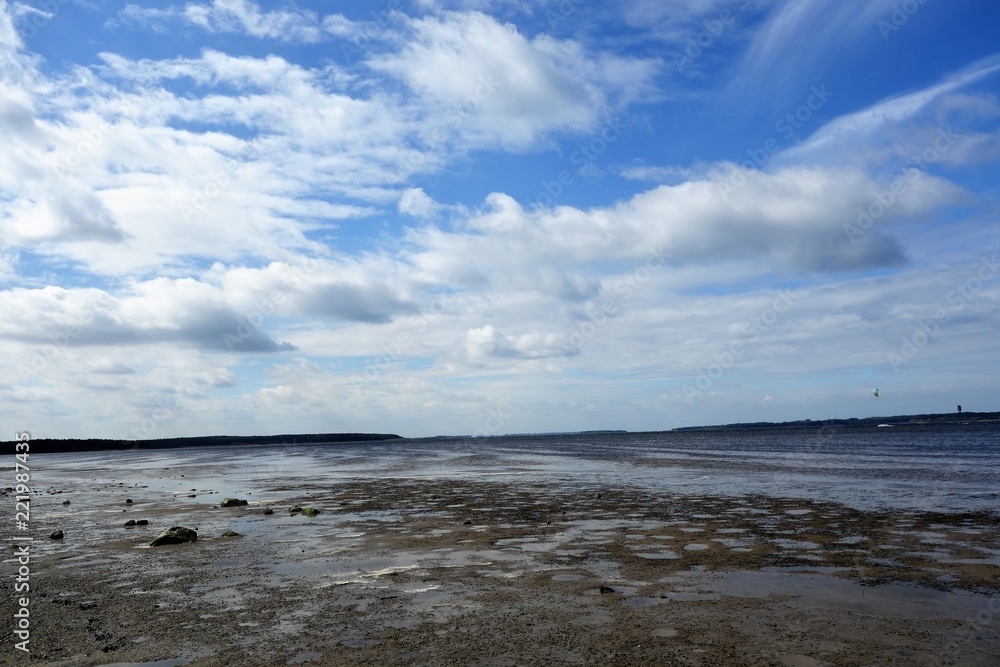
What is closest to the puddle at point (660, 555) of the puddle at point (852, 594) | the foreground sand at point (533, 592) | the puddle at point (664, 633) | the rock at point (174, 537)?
the foreground sand at point (533, 592)

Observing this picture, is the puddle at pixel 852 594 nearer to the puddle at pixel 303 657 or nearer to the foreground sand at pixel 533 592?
the foreground sand at pixel 533 592

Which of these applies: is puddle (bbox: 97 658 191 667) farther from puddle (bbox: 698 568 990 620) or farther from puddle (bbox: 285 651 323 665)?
puddle (bbox: 698 568 990 620)

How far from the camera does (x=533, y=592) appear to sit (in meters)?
12.3

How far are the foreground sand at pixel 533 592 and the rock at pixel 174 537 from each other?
24.5 inches

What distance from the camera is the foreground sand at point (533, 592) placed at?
30.1 feet

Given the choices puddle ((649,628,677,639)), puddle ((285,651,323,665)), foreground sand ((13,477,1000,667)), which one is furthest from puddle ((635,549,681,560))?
puddle ((285,651,323,665))

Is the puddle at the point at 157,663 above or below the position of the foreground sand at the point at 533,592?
above

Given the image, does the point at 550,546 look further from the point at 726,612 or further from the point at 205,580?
the point at 205,580

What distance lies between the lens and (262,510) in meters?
27.3

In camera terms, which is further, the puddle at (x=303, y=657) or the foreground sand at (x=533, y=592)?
the foreground sand at (x=533, y=592)

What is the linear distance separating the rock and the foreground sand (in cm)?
62

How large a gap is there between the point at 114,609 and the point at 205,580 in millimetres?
2435

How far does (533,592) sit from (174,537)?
41.0ft

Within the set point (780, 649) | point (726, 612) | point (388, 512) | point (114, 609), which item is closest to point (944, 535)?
point (726, 612)
